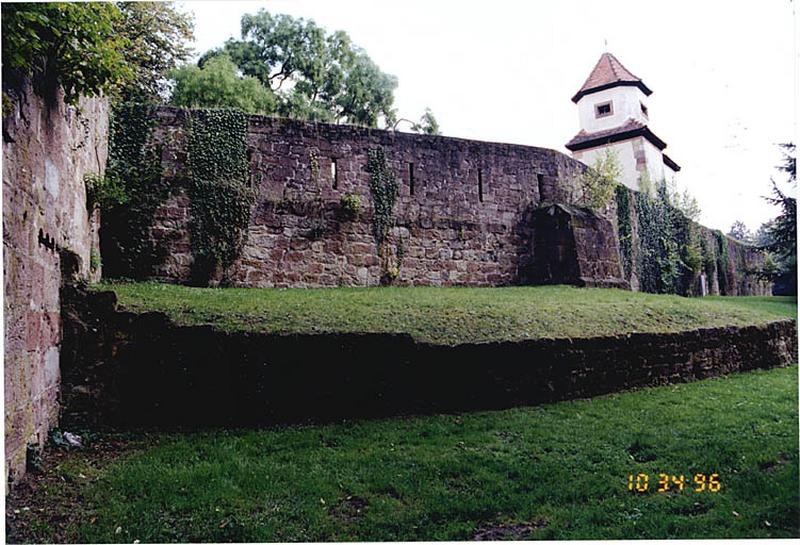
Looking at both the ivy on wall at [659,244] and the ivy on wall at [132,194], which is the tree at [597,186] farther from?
the ivy on wall at [132,194]

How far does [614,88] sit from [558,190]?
12.2 meters

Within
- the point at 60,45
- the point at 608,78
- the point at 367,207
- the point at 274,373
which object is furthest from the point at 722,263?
the point at 60,45

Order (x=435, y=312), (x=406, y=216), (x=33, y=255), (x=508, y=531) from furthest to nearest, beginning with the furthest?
(x=406, y=216), (x=435, y=312), (x=33, y=255), (x=508, y=531)

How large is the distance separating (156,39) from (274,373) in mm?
15739

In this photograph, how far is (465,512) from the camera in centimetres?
443

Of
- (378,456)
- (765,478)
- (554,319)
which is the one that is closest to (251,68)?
(554,319)

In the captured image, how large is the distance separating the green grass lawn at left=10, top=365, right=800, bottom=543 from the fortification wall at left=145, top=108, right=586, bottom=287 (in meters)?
5.65

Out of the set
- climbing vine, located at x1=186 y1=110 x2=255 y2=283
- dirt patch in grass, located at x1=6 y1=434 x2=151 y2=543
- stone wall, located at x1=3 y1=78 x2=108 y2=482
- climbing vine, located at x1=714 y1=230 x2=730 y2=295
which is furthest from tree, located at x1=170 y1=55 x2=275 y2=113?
climbing vine, located at x1=714 y1=230 x2=730 y2=295

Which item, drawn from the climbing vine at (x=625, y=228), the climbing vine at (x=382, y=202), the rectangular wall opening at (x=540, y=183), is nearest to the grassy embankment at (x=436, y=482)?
the climbing vine at (x=382, y=202)

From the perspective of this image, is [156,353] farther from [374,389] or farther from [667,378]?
[667,378]

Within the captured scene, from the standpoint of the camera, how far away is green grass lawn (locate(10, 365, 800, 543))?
13.5 ft

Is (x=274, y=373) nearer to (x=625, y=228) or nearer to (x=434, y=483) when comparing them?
(x=434, y=483)

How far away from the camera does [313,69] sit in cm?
2269

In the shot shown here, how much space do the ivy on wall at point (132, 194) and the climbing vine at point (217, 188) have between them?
585 millimetres
